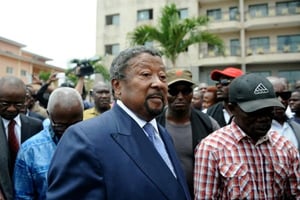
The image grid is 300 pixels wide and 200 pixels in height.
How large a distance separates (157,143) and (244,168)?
559 millimetres

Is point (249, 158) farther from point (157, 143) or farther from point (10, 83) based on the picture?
point (10, 83)

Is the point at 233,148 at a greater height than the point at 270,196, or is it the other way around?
the point at 233,148

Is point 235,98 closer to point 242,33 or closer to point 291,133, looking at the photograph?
point 291,133

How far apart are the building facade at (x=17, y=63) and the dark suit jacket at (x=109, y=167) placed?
30584mm

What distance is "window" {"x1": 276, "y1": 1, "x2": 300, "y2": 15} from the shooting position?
22828 millimetres

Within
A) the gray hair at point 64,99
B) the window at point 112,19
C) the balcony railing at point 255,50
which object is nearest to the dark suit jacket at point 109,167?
the gray hair at point 64,99

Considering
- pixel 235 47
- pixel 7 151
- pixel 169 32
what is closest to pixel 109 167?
pixel 7 151

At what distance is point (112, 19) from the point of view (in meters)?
26.5

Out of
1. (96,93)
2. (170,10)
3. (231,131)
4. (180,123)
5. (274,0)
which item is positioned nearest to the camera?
(231,131)

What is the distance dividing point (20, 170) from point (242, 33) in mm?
23050

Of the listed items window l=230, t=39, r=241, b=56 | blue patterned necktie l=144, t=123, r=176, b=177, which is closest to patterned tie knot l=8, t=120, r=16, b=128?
blue patterned necktie l=144, t=123, r=176, b=177

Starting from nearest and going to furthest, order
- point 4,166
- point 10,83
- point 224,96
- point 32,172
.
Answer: point 32,172 < point 4,166 < point 10,83 < point 224,96

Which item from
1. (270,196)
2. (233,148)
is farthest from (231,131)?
(270,196)

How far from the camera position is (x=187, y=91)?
10.4 feet
